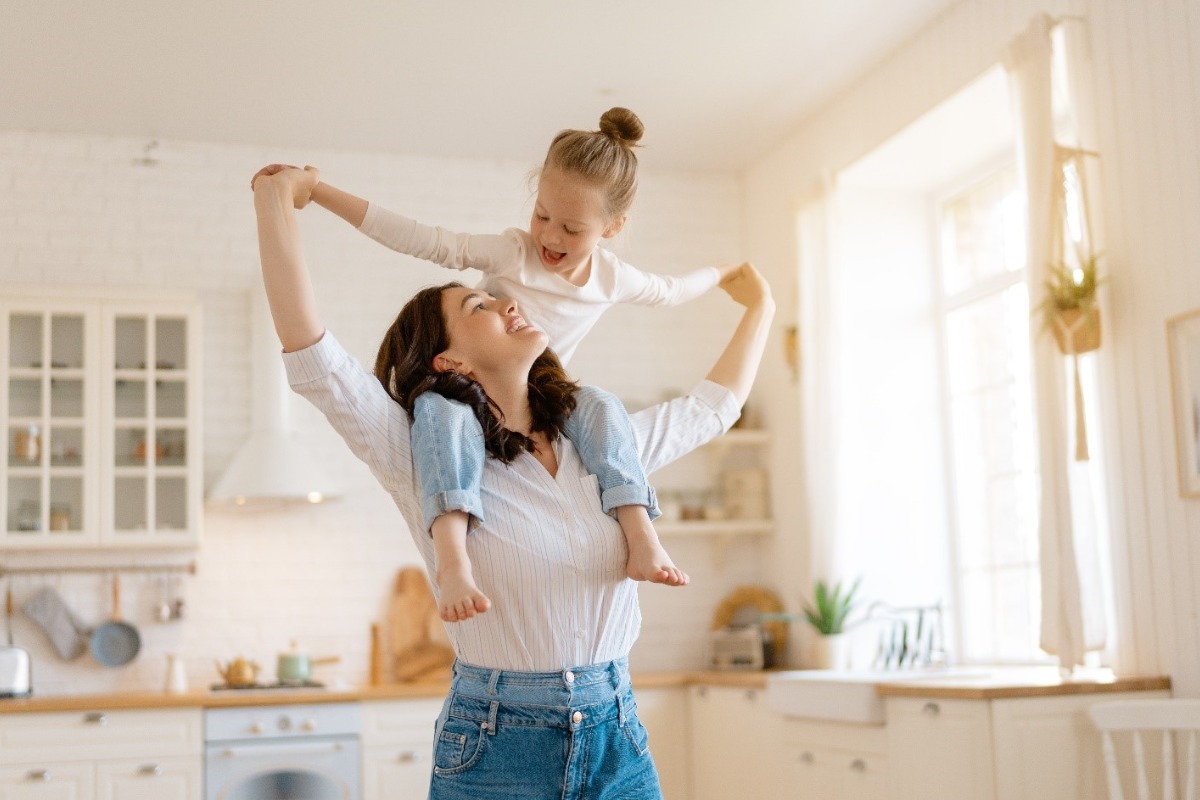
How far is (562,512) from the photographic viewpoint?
1789mm

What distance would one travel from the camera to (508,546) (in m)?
1.72

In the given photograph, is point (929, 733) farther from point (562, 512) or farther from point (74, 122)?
point (74, 122)

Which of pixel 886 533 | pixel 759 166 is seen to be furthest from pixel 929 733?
pixel 759 166

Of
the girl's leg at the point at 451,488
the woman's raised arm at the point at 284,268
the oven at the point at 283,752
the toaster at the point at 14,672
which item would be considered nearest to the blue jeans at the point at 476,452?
the girl's leg at the point at 451,488

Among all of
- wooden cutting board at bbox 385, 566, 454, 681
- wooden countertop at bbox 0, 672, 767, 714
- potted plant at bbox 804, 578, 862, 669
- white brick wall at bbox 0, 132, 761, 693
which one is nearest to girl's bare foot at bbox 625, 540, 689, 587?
wooden countertop at bbox 0, 672, 767, 714

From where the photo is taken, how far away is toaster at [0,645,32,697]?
5391 mm

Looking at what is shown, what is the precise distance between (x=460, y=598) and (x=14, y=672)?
176 inches

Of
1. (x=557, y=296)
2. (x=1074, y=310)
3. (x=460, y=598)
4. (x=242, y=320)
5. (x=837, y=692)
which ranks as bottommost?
(x=837, y=692)

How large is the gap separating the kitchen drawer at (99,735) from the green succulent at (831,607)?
2518mm

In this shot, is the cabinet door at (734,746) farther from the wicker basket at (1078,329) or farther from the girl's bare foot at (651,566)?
the girl's bare foot at (651,566)

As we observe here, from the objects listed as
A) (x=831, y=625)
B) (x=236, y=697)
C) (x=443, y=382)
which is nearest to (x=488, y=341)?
(x=443, y=382)

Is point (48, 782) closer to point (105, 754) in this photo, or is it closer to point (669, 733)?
point (105, 754)

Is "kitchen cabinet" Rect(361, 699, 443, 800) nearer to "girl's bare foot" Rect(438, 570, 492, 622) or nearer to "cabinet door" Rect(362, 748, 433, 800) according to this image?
"cabinet door" Rect(362, 748, 433, 800)

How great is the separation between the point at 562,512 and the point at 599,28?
12.1 feet
